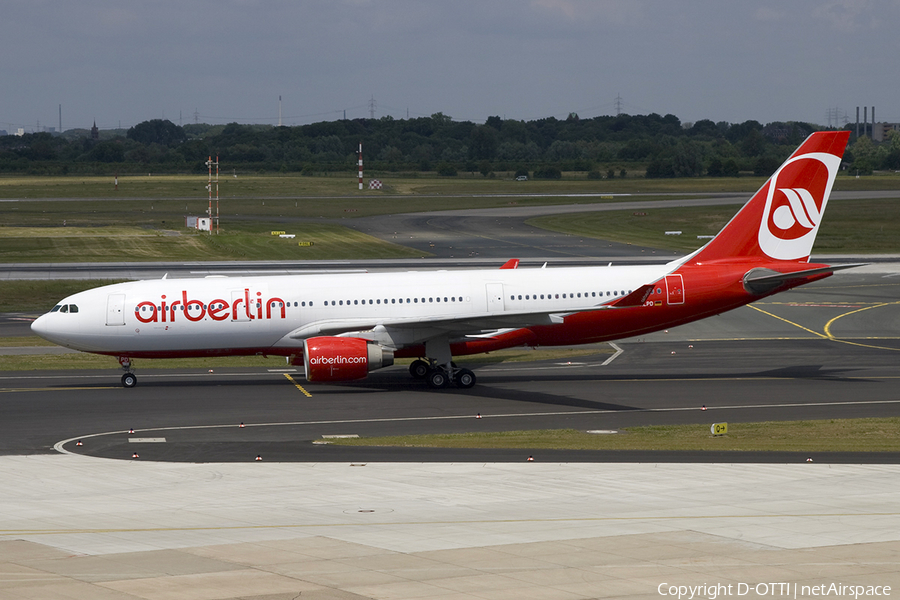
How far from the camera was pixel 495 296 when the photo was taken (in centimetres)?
3978

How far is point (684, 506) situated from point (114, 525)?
39.1 ft

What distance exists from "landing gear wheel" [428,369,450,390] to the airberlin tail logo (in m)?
13.8

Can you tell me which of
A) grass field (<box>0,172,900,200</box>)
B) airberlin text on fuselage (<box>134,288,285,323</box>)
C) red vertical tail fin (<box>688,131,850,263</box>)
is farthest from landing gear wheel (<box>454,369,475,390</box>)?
grass field (<box>0,172,900,200</box>)

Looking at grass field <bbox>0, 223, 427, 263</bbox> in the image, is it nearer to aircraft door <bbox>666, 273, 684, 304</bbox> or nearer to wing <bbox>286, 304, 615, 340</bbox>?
wing <bbox>286, 304, 615, 340</bbox>

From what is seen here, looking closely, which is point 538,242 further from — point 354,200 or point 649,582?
point 649,582

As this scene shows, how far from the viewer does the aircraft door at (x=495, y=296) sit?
39.6m

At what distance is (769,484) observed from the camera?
23.9 metres

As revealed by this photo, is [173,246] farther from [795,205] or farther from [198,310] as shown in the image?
[795,205]

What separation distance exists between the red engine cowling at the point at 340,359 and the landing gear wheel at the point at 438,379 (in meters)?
2.45

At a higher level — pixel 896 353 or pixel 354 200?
pixel 354 200

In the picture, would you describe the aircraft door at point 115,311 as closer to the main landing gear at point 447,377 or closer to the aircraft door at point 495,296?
the main landing gear at point 447,377

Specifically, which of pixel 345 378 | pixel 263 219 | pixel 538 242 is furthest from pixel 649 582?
pixel 263 219

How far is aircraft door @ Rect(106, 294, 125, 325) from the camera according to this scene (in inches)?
1513

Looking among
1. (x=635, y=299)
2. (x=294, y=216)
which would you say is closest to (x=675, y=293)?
(x=635, y=299)
